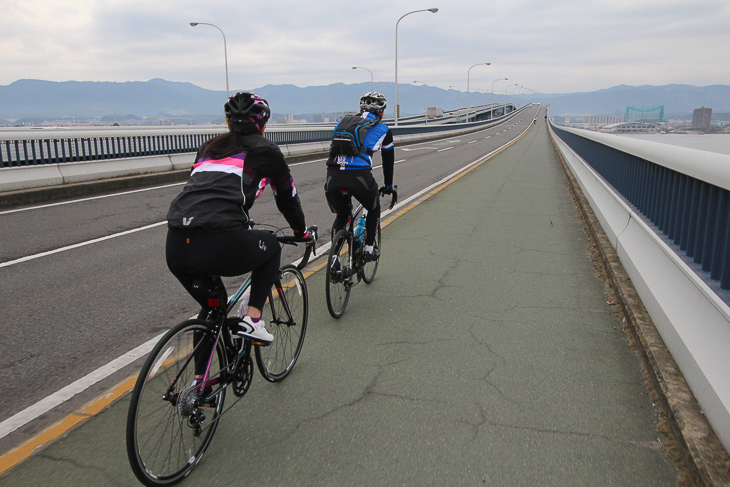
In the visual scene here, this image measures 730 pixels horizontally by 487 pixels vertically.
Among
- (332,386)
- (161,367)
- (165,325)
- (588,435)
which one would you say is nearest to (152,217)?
(165,325)

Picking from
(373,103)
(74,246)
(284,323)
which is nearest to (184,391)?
(284,323)

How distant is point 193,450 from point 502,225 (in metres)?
7.53

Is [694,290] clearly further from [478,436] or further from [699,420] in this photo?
[478,436]

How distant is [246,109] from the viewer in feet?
9.39

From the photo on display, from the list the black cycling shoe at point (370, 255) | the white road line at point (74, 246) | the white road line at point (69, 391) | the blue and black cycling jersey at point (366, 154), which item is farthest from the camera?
the white road line at point (74, 246)

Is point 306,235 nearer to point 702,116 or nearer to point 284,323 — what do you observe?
point 284,323

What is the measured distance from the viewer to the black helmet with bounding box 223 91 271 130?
2.86 m

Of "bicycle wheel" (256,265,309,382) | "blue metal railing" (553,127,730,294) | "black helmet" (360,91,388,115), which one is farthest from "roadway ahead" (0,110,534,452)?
"blue metal railing" (553,127,730,294)

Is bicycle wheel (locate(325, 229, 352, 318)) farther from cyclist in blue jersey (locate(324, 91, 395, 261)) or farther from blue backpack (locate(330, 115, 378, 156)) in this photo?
blue backpack (locate(330, 115, 378, 156))

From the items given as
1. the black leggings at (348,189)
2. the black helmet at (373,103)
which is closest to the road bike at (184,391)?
the black leggings at (348,189)

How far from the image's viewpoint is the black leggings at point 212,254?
2.66 m

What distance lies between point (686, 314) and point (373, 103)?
120 inches

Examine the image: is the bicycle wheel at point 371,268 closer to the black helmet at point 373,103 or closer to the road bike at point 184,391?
the black helmet at point 373,103

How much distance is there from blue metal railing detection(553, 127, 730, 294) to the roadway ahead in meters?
4.07
